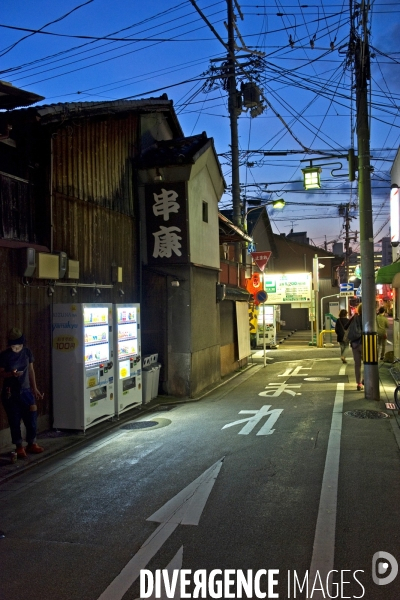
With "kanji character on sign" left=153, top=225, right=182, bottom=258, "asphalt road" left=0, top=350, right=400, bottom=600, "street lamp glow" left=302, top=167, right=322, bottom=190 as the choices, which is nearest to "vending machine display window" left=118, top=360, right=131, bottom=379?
"asphalt road" left=0, top=350, right=400, bottom=600

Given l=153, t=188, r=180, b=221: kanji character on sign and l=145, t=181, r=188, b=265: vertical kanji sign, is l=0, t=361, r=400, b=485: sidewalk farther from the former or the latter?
l=153, t=188, r=180, b=221: kanji character on sign

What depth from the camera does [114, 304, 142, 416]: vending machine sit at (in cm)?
1086

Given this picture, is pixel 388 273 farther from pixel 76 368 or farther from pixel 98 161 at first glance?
pixel 76 368

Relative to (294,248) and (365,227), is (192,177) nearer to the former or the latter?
(365,227)

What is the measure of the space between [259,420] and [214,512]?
4884 mm

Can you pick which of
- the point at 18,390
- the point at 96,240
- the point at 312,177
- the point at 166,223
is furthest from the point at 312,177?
the point at 18,390

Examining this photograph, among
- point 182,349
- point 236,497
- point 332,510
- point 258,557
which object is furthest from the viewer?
point 182,349

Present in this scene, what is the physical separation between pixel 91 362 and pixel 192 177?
6.50 meters

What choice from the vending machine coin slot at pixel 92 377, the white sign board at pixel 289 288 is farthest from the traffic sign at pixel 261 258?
the vending machine coin slot at pixel 92 377

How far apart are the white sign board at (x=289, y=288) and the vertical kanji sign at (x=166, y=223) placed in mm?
15624

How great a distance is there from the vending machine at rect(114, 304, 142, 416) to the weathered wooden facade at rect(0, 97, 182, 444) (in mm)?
814

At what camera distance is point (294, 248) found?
47.5m

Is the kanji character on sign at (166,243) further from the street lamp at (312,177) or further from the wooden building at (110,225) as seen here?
the street lamp at (312,177)

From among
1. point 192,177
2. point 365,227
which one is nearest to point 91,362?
point 192,177
